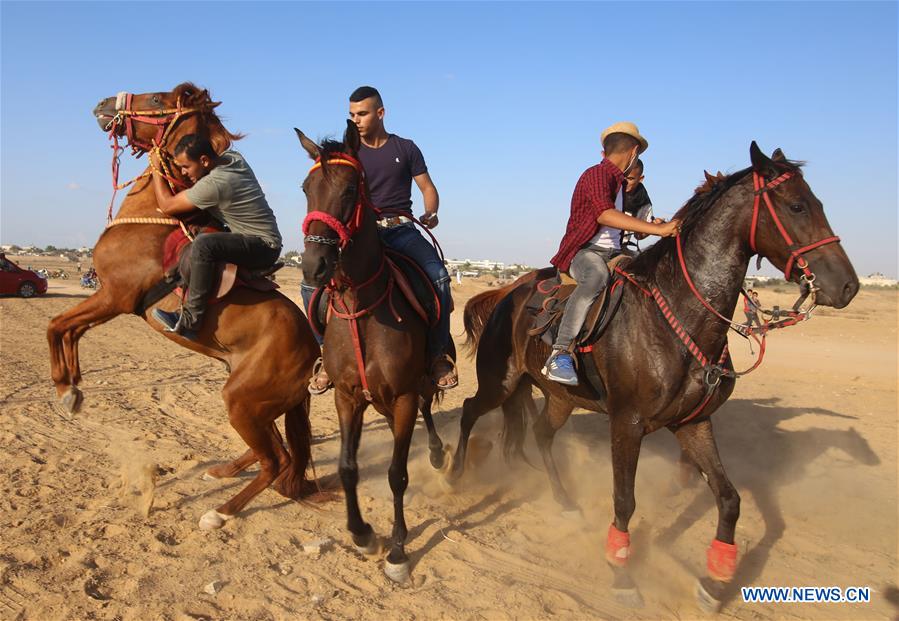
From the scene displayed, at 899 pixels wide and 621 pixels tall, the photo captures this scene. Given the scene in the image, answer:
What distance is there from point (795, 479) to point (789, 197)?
4522 millimetres

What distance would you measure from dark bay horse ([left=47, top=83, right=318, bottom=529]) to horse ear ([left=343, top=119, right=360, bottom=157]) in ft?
6.39

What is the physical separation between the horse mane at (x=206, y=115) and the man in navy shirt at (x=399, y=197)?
1.32 metres

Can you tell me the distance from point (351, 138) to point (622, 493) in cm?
343

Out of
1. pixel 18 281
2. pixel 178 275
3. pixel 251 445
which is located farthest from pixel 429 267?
pixel 18 281

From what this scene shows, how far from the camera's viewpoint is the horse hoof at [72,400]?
5328 mm

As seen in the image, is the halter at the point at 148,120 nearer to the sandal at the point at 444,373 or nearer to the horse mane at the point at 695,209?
the sandal at the point at 444,373

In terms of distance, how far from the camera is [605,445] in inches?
342

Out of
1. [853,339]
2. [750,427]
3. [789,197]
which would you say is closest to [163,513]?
[789,197]

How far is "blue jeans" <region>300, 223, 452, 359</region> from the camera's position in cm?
545

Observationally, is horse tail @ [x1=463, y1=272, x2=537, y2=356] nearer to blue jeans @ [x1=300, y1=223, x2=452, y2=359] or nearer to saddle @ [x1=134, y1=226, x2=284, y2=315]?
blue jeans @ [x1=300, y1=223, x2=452, y2=359]

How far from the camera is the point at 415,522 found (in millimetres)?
5879

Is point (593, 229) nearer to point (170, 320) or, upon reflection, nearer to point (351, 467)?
point (351, 467)

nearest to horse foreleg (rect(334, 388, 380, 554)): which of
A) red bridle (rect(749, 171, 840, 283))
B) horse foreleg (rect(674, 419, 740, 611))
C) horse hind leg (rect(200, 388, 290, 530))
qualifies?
horse hind leg (rect(200, 388, 290, 530))

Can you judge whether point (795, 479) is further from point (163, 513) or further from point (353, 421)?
point (163, 513)
